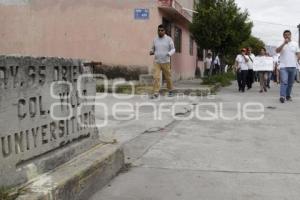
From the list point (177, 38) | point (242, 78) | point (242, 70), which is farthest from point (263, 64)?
point (177, 38)

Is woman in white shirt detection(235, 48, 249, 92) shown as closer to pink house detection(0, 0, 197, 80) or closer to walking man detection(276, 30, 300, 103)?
pink house detection(0, 0, 197, 80)

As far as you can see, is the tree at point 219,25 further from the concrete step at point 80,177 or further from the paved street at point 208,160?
the concrete step at point 80,177

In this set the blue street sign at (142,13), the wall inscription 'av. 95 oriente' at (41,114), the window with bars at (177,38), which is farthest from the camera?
the window with bars at (177,38)

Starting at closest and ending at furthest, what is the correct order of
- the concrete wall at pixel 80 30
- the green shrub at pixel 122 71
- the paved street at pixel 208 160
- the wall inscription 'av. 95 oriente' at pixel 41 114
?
the wall inscription 'av. 95 oriente' at pixel 41 114, the paved street at pixel 208 160, the concrete wall at pixel 80 30, the green shrub at pixel 122 71

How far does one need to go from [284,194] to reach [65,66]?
2331mm

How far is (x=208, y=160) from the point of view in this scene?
6164mm

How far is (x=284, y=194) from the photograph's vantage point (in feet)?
16.1

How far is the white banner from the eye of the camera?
1764 cm

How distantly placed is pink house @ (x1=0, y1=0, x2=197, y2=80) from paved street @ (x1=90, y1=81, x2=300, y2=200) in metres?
7.12

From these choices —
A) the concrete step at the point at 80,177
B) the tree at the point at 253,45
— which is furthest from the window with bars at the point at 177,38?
the concrete step at the point at 80,177

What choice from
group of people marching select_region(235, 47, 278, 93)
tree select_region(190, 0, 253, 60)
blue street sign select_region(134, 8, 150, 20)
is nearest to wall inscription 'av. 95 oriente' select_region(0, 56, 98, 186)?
blue street sign select_region(134, 8, 150, 20)

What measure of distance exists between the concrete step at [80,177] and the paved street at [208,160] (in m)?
0.12

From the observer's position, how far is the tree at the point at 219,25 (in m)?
18.4

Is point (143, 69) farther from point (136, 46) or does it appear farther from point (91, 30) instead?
point (91, 30)
